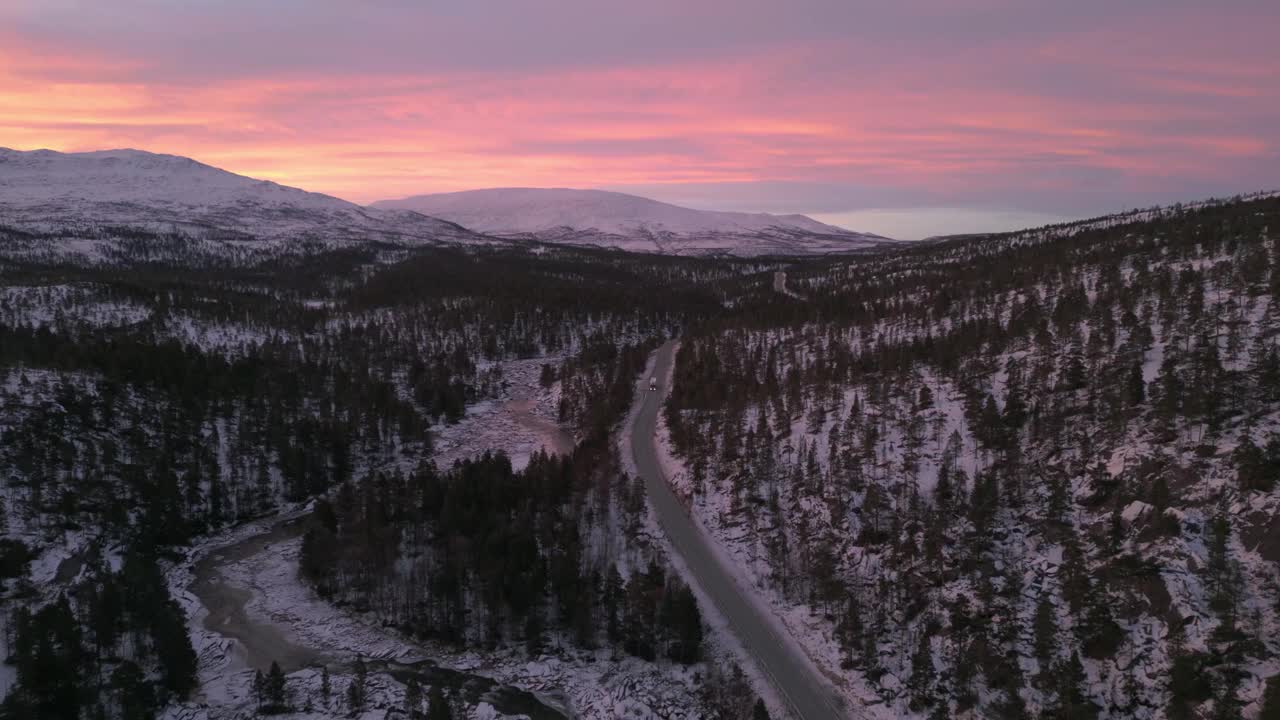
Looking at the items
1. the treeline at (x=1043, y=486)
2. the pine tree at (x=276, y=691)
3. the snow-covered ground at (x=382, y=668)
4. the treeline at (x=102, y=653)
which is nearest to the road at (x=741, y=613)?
the treeline at (x=1043, y=486)

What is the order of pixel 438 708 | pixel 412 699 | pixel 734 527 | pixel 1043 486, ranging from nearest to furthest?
pixel 438 708
pixel 412 699
pixel 1043 486
pixel 734 527

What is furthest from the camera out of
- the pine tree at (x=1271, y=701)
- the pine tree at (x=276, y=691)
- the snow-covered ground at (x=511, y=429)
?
the snow-covered ground at (x=511, y=429)

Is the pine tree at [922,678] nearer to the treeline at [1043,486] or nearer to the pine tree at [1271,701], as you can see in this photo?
the treeline at [1043,486]

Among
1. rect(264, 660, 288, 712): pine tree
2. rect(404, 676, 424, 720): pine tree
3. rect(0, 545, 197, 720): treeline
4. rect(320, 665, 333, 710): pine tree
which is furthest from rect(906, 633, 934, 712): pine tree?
rect(0, 545, 197, 720): treeline

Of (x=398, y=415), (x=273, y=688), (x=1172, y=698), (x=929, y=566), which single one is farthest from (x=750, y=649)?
(x=398, y=415)

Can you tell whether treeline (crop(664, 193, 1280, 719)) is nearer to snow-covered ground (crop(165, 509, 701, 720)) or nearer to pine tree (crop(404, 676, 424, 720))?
snow-covered ground (crop(165, 509, 701, 720))

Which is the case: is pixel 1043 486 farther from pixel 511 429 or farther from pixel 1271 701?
pixel 511 429

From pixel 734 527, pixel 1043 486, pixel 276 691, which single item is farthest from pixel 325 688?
pixel 1043 486

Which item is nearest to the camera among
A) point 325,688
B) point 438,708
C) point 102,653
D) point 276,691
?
point 438,708

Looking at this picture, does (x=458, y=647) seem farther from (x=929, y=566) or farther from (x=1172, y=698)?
(x=1172, y=698)
